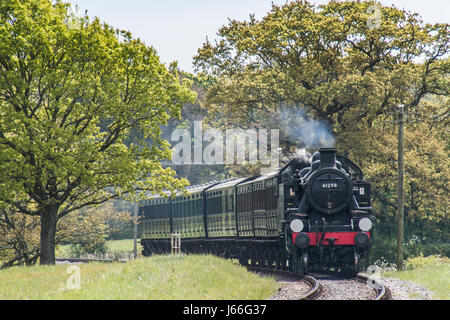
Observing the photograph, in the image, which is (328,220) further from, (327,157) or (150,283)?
(150,283)

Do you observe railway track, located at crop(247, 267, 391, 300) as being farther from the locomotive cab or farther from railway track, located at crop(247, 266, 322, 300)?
the locomotive cab

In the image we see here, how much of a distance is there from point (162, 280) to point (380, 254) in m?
24.6

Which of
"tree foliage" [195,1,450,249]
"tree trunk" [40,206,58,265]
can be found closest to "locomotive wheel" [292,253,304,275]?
"tree trunk" [40,206,58,265]

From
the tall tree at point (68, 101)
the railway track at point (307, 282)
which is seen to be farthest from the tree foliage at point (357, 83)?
the railway track at point (307, 282)

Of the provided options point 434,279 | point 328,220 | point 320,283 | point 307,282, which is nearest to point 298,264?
point 328,220

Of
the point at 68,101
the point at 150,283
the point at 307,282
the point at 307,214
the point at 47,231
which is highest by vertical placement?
the point at 68,101

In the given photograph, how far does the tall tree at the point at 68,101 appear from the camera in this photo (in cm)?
2459

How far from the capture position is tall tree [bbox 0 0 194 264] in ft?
80.7

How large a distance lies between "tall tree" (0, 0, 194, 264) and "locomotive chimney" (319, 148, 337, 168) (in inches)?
357

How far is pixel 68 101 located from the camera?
85.9ft

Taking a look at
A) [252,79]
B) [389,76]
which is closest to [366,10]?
[389,76]

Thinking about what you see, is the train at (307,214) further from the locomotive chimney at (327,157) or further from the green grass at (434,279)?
the green grass at (434,279)

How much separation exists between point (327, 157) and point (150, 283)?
7.31m

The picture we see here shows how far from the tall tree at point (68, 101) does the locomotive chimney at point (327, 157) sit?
9.08 metres
